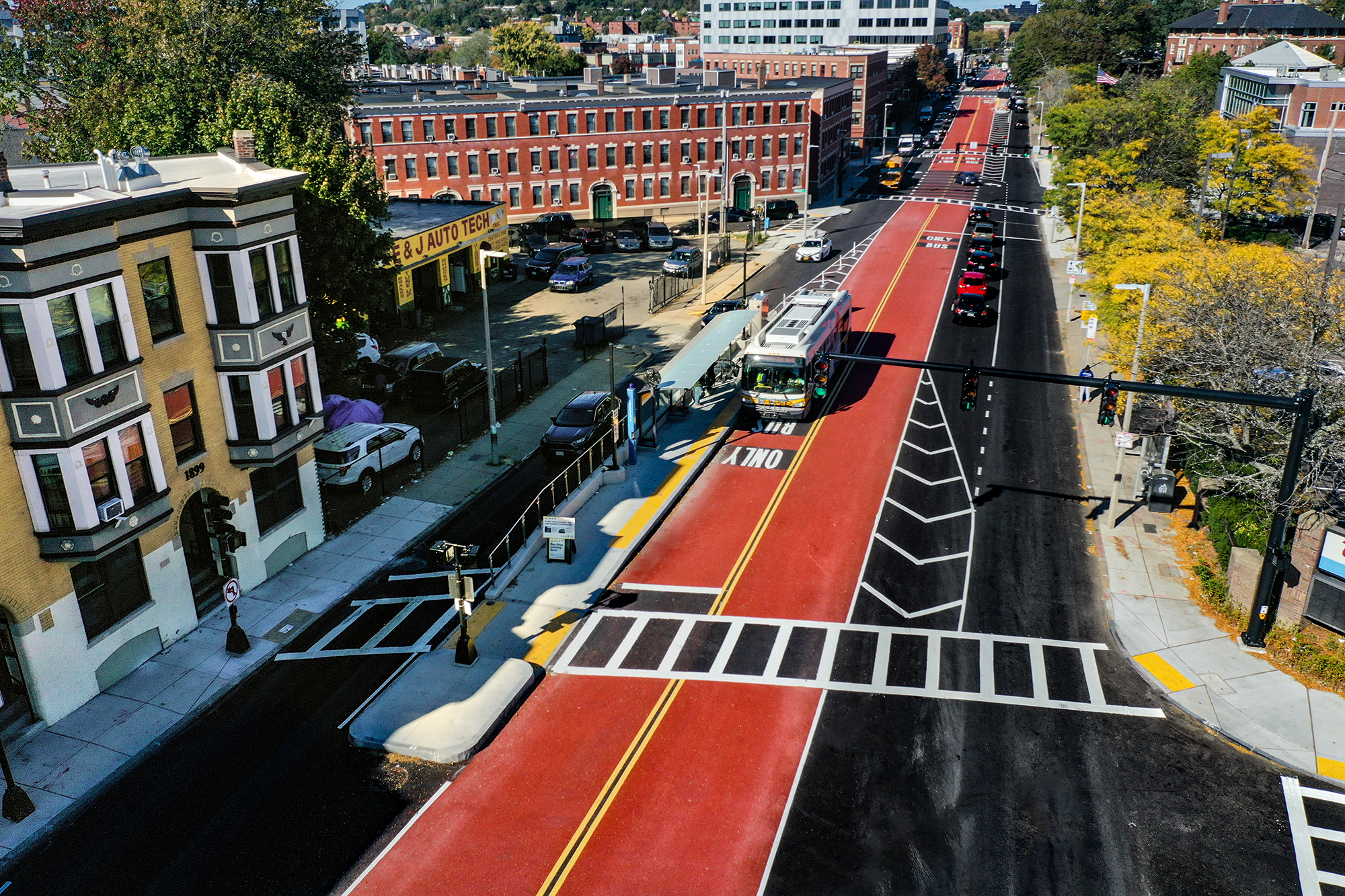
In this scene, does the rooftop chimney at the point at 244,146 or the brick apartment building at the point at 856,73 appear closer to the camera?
the rooftop chimney at the point at 244,146

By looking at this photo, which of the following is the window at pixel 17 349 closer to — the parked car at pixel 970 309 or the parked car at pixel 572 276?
the parked car at pixel 572 276

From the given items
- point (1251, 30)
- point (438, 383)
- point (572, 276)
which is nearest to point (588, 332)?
point (438, 383)

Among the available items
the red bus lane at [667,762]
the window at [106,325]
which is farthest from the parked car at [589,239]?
the window at [106,325]

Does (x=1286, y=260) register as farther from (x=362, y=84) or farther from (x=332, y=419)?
(x=362, y=84)

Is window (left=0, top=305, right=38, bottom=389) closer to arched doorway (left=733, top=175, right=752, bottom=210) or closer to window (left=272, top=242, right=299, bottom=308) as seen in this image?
window (left=272, top=242, right=299, bottom=308)

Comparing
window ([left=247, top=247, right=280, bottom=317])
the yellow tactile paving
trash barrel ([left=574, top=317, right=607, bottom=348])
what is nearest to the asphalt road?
the yellow tactile paving

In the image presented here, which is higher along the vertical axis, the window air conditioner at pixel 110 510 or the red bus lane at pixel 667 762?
the window air conditioner at pixel 110 510
